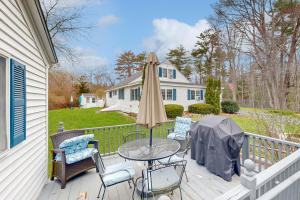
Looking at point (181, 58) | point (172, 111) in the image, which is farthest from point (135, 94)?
point (181, 58)

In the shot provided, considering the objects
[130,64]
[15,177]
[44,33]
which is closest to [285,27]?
[44,33]

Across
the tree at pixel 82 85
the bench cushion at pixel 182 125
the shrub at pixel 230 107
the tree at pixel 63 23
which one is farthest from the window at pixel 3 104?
the tree at pixel 82 85

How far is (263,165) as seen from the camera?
3520mm

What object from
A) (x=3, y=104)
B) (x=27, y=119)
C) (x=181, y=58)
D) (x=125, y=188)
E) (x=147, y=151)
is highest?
(x=181, y=58)

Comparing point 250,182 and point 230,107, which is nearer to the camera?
point 250,182

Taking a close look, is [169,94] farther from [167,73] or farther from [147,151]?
[147,151]

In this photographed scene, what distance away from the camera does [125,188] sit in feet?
9.89

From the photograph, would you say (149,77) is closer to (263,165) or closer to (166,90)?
(263,165)

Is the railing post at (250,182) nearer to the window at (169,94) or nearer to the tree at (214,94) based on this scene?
the window at (169,94)

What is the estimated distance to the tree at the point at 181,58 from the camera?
24.9m

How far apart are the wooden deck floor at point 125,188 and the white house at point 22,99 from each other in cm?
30

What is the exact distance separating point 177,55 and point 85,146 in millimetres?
23520

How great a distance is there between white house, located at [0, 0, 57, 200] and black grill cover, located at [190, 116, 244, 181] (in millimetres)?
3322

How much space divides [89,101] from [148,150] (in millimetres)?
25670
